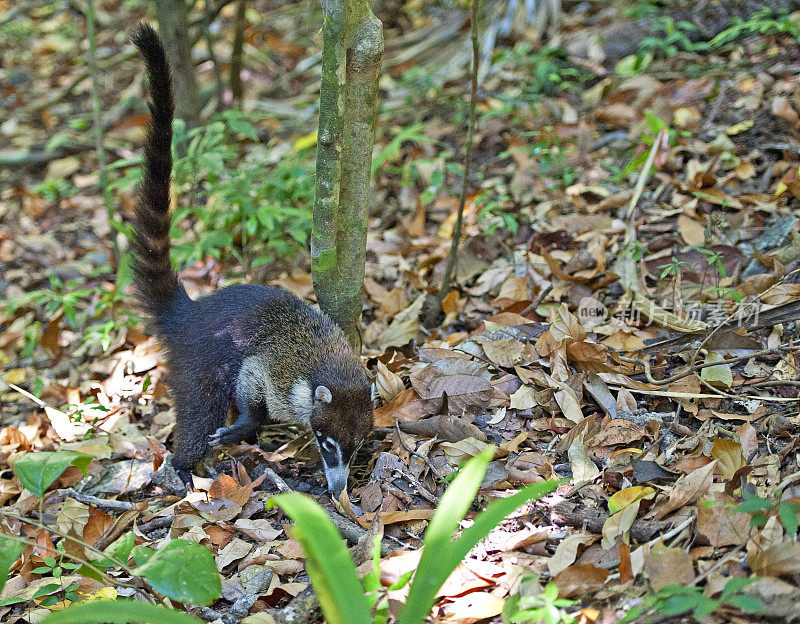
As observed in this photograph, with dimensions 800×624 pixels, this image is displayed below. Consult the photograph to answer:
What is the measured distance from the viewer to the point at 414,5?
24.2 ft

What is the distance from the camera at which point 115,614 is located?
183 centimetres

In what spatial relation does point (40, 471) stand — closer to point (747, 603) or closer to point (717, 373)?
point (747, 603)

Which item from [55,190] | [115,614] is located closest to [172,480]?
[115,614]

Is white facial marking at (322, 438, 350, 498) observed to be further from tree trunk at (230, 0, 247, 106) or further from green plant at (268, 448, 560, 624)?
tree trunk at (230, 0, 247, 106)

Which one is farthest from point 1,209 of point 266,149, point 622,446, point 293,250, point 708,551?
point 708,551

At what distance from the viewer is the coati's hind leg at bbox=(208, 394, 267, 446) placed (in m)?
3.47

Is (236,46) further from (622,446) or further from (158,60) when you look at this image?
(622,446)

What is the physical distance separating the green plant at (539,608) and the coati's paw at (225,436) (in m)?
1.80

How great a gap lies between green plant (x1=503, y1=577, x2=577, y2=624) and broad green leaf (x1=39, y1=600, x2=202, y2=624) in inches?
36.8

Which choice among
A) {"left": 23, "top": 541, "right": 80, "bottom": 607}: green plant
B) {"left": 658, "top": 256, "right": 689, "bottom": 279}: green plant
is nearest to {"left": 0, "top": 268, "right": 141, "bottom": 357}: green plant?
{"left": 23, "top": 541, "right": 80, "bottom": 607}: green plant

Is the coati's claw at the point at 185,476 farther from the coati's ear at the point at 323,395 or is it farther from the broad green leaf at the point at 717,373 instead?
the broad green leaf at the point at 717,373

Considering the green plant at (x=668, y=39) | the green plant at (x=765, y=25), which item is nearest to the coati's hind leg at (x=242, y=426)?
the green plant at (x=765, y=25)

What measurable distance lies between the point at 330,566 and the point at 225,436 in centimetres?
175

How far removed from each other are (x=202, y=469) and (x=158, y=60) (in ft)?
6.67
